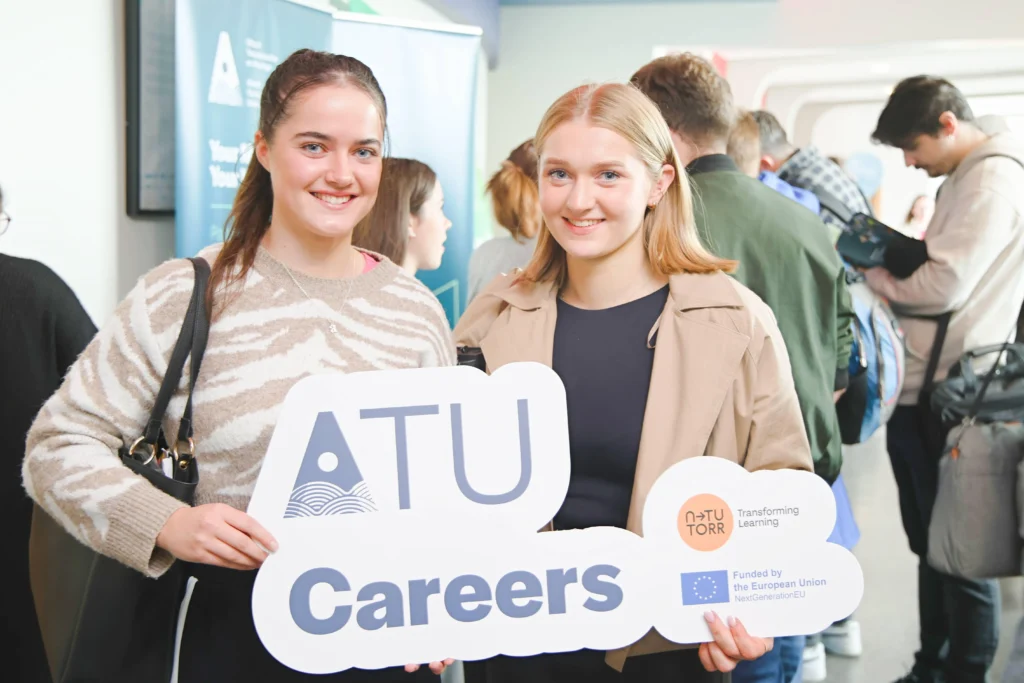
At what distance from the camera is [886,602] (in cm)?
396

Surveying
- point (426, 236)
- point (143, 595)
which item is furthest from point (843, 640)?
point (143, 595)

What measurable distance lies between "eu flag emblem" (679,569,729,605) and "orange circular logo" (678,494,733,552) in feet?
0.12

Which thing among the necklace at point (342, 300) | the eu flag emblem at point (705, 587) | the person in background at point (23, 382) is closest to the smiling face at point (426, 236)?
the person in background at point (23, 382)

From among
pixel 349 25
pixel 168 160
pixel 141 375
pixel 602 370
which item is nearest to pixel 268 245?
pixel 141 375

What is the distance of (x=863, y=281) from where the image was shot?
116 inches

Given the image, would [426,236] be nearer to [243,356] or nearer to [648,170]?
[648,170]

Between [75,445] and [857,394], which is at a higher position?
[75,445]

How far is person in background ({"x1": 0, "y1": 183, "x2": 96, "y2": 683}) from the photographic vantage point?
6.07 feet

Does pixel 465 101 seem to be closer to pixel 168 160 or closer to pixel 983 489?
pixel 168 160

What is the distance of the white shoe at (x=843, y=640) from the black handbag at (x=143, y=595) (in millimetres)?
2770

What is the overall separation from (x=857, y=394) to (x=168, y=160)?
2178 mm

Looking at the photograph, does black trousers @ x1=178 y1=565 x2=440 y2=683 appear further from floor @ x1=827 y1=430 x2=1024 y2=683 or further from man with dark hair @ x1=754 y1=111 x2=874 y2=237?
man with dark hair @ x1=754 y1=111 x2=874 y2=237

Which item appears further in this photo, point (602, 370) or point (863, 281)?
point (863, 281)

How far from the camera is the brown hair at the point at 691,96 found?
2.11 m
